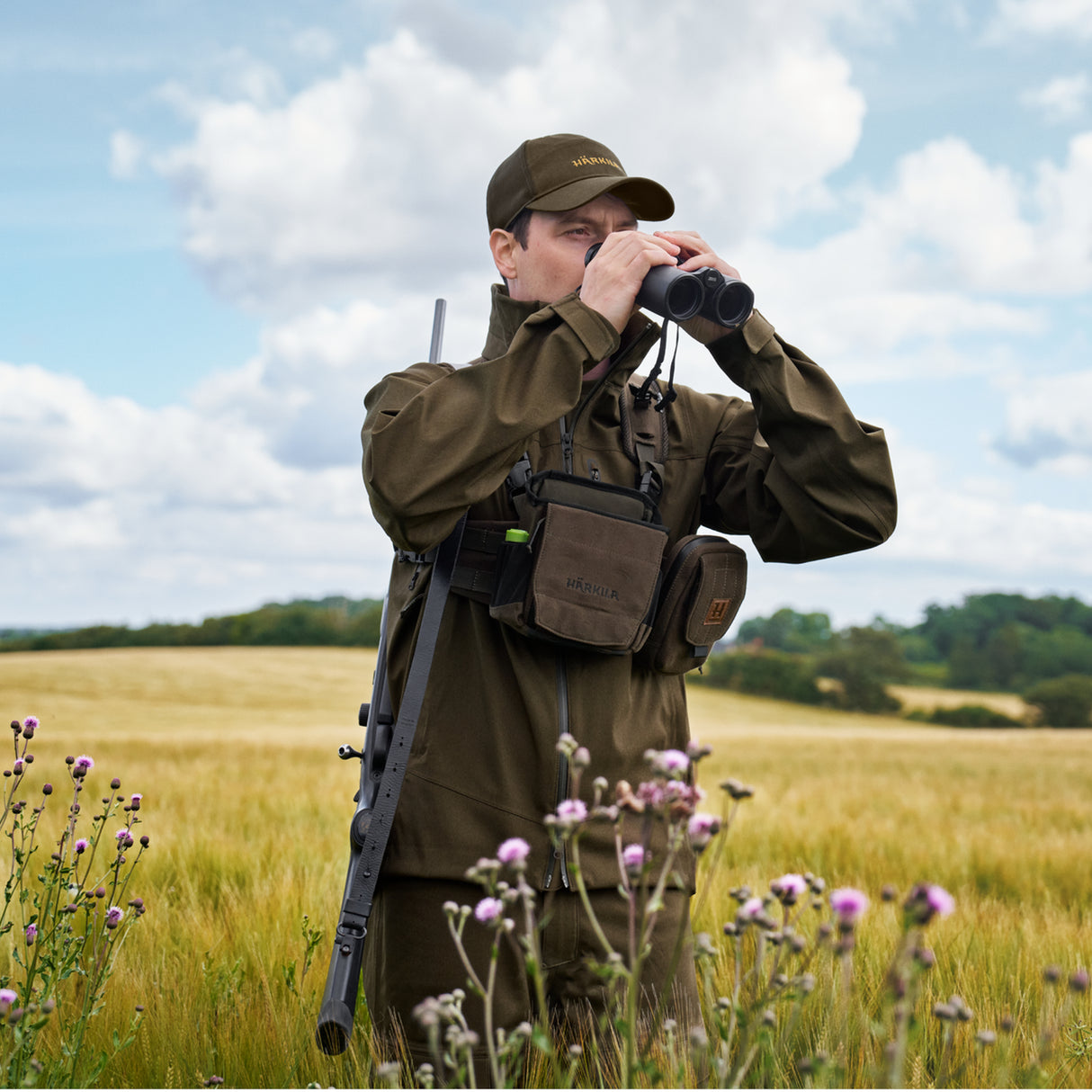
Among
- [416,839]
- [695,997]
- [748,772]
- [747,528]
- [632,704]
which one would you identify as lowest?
[748,772]

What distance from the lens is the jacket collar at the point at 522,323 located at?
2900mm

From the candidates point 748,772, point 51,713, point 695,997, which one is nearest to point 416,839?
point 695,997

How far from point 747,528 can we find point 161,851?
4.00 meters

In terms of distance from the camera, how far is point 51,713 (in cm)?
2497

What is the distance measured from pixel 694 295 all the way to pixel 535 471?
66 cm

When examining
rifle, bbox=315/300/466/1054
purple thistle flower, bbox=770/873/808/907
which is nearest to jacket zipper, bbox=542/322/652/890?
rifle, bbox=315/300/466/1054

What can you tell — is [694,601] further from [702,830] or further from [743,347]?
[702,830]

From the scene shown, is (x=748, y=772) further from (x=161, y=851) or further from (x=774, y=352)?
(x=774, y=352)

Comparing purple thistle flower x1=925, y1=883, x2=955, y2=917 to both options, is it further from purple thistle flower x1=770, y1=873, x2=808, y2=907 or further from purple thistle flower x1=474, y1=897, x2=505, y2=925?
purple thistle flower x1=474, y1=897, x2=505, y2=925

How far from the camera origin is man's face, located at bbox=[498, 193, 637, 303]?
2910 mm

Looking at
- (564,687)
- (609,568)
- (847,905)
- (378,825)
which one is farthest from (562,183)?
(847,905)

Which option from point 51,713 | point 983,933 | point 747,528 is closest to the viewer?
point 747,528

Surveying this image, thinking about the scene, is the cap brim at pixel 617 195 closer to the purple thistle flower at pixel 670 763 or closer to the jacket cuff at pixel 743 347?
the jacket cuff at pixel 743 347

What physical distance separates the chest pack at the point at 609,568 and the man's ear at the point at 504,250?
521 mm
